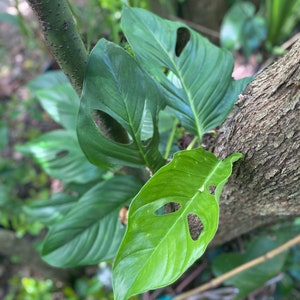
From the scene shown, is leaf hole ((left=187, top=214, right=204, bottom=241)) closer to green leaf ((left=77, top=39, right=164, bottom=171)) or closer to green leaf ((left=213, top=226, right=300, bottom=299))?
green leaf ((left=77, top=39, right=164, bottom=171))

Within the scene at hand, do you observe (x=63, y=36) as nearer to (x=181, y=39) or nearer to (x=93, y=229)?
(x=181, y=39)

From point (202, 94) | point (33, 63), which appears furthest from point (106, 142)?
point (33, 63)

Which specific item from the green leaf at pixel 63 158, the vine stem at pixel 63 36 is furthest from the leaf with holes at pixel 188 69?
the green leaf at pixel 63 158

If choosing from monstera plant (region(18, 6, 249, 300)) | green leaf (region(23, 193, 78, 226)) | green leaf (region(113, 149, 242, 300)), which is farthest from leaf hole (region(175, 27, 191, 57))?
green leaf (region(23, 193, 78, 226))

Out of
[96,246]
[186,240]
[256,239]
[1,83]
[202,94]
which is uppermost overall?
[1,83]

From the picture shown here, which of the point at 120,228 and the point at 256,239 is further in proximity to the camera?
the point at 256,239

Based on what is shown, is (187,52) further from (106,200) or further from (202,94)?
(106,200)

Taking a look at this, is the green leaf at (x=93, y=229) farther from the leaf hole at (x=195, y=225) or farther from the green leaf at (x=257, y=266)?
the green leaf at (x=257, y=266)
